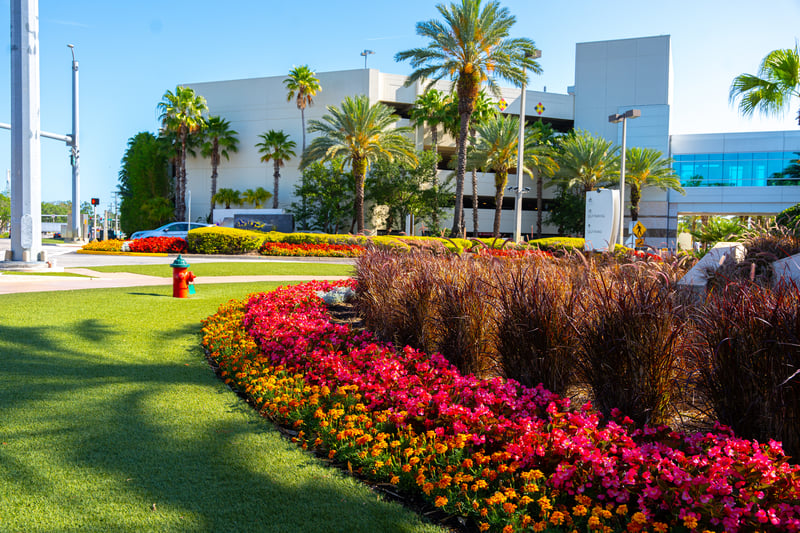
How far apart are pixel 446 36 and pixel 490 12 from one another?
2559 millimetres

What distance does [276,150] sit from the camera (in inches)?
1811

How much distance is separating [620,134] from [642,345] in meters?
50.0

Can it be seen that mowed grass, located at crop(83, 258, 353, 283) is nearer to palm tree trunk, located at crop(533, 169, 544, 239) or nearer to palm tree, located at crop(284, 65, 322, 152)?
palm tree, located at crop(284, 65, 322, 152)

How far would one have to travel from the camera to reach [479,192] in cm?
5128

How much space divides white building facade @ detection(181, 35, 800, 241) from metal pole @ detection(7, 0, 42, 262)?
1306 inches

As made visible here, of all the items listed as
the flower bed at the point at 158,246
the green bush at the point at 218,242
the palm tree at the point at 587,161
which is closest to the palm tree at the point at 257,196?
the flower bed at the point at 158,246

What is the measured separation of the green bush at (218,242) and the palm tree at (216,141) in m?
23.5

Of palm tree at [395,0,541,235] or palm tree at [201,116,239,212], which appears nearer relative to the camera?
palm tree at [395,0,541,235]

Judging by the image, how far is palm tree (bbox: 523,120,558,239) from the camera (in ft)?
142

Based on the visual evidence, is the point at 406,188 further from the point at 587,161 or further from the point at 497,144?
the point at 587,161

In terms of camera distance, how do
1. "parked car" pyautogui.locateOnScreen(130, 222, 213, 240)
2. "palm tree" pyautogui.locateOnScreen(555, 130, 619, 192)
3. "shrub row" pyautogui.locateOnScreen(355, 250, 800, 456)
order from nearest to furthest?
"shrub row" pyautogui.locateOnScreen(355, 250, 800, 456)
"parked car" pyautogui.locateOnScreen(130, 222, 213, 240)
"palm tree" pyautogui.locateOnScreen(555, 130, 619, 192)

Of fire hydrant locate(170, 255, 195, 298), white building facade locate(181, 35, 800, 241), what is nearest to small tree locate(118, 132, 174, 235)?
white building facade locate(181, 35, 800, 241)

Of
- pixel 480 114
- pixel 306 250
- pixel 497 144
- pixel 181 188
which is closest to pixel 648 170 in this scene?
pixel 497 144

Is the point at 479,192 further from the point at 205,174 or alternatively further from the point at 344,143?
the point at 205,174
